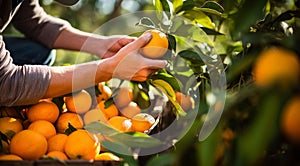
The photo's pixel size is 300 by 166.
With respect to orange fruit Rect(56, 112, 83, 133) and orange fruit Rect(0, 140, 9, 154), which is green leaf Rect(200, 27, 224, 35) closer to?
orange fruit Rect(56, 112, 83, 133)

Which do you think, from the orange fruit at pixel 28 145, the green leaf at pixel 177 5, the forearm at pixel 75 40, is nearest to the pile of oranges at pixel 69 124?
the orange fruit at pixel 28 145

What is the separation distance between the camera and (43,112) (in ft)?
4.22

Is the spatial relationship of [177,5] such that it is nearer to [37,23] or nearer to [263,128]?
[37,23]

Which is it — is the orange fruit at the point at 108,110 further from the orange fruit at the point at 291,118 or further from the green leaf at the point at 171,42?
the orange fruit at the point at 291,118

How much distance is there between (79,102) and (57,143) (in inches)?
8.9

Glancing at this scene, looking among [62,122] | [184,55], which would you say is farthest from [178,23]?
[62,122]

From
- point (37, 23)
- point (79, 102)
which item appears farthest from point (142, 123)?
point (37, 23)

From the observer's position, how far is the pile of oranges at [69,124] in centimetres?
108

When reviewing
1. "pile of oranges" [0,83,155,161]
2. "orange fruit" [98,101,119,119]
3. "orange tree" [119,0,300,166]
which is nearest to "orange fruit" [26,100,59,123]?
"pile of oranges" [0,83,155,161]

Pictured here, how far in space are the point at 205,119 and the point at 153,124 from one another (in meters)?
0.67

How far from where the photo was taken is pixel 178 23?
1.40 m

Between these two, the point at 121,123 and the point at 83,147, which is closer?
the point at 83,147

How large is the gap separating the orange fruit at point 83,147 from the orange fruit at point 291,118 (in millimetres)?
589

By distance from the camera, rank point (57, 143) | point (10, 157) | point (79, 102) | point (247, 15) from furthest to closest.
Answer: point (79, 102), point (57, 143), point (10, 157), point (247, 15)
